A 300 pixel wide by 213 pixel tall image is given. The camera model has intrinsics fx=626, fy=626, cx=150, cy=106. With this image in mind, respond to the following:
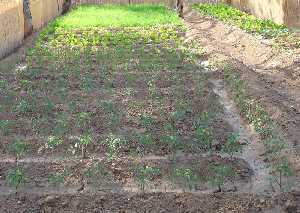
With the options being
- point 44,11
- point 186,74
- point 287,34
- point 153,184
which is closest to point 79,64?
point 186,74

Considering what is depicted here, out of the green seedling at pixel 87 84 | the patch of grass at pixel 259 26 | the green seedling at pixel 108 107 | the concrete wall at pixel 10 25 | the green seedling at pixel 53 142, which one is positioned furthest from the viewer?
the patch of grass at pixel 259 26

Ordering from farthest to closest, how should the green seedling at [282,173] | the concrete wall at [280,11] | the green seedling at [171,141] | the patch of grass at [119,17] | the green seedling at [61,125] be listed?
the patch of grass at [119,17] < the concrete wall at [280,11] < the green seedling at [61,125] < the green seedling at [171,141] < the green seedling at [282,173]

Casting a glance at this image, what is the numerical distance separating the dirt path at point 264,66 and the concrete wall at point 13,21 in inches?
199

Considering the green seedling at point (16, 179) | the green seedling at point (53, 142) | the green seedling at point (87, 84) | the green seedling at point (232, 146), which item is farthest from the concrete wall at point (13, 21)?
the green seedling at point (16, 179)

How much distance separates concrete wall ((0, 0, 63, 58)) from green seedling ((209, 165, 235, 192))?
958cm

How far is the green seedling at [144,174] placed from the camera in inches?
261

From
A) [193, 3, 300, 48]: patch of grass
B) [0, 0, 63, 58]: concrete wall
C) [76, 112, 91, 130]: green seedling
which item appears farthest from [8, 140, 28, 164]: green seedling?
[193, 3, 300, 48]: patch of grass

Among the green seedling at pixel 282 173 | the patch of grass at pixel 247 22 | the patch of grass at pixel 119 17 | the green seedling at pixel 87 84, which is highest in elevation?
the green seedling at pixel 282 173

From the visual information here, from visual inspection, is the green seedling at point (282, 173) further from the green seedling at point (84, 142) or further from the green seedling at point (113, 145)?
the green seedling at point (84, 142)

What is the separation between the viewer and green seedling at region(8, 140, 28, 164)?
7.63m

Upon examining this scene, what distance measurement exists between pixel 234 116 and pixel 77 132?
99.4 inches

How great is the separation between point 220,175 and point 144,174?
83 centimetres

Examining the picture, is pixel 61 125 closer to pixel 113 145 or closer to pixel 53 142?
pixel 53 142

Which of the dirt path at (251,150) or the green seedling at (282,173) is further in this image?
the dirt path at (251,150)
